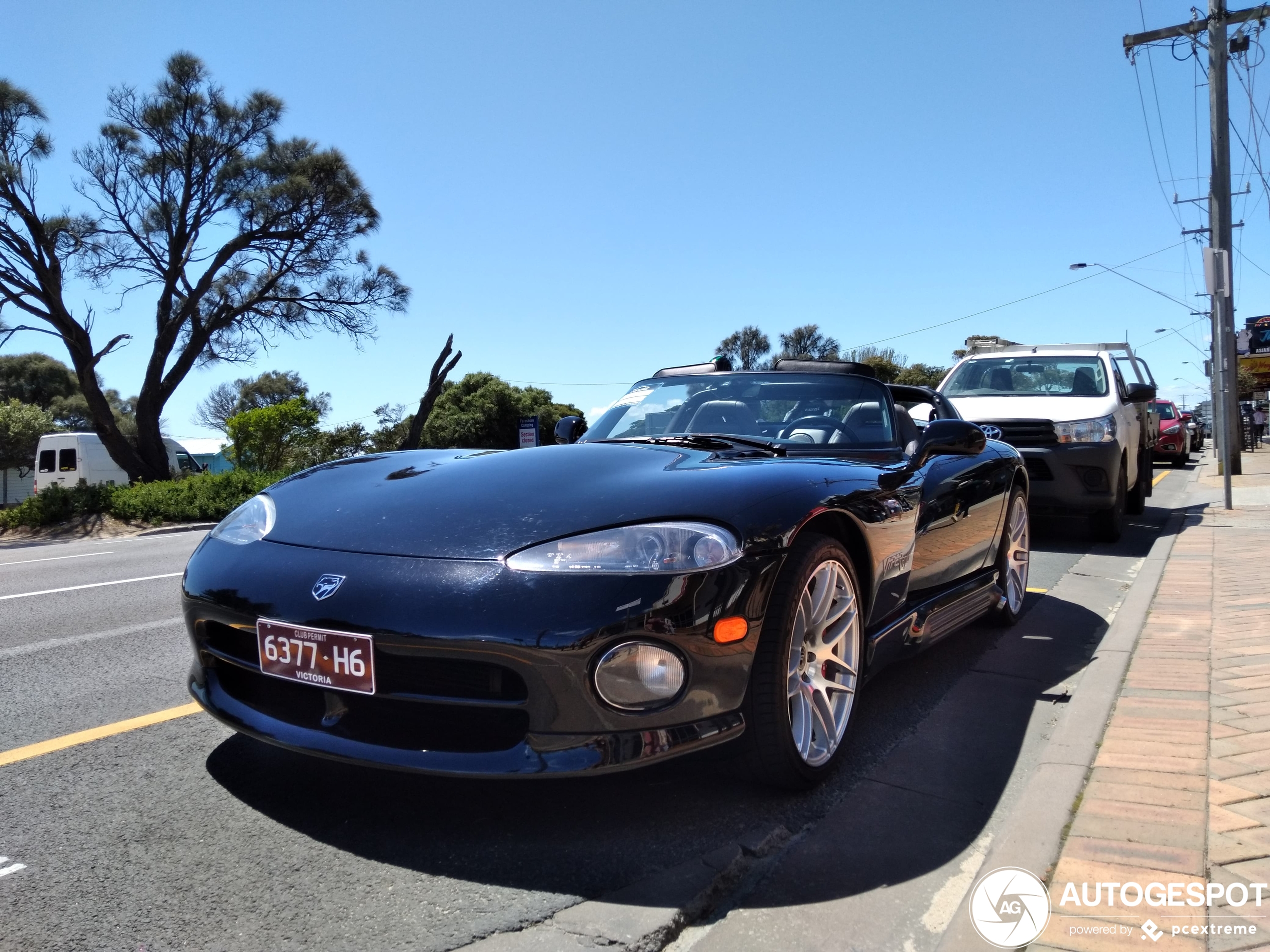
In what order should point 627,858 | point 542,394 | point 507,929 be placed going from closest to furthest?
point 507,929, point 627,858, point 542,394

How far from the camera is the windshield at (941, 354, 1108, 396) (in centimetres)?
891

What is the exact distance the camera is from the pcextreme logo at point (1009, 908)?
6.14 ft

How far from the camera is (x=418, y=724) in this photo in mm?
2264

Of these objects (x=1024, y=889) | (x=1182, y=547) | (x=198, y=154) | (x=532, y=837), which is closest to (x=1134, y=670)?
(x=1024, y=889)

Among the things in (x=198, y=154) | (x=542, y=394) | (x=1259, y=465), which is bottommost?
(x=1259, y=465)

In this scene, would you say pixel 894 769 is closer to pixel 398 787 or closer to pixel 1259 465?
pixel 398 787

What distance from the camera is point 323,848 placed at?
2262 mm

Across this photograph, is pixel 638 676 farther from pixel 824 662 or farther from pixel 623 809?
pixel 824 662

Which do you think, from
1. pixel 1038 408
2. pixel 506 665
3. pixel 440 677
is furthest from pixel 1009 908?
pixel 1038 408

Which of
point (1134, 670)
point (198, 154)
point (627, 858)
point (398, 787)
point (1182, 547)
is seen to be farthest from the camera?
point (198, 154)

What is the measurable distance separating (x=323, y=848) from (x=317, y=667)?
1.39ft

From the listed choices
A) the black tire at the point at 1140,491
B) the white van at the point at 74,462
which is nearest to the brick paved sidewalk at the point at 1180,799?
the black tire at the point at 1140,491

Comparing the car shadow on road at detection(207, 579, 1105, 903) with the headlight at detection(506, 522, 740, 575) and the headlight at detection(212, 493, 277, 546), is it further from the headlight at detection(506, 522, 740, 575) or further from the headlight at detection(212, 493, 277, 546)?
the headlight at detection(212, 493, 277, 546)

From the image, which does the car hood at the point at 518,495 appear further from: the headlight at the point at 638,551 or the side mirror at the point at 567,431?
the side mirror at the point at 567,431
